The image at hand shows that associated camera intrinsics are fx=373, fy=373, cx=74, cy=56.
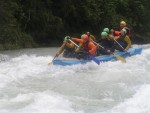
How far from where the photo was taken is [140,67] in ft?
41.7

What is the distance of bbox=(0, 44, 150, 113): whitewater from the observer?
7.93m

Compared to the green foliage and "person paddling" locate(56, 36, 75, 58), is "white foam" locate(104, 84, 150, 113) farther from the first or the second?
the green foliage

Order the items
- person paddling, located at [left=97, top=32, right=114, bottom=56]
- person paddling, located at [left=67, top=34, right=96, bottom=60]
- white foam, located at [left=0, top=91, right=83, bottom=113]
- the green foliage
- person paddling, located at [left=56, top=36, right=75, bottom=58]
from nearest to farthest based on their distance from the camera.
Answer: white foam, located at [left=0, top=91, right=83, bottom=113] → person paddling, located at [left=67, top=34, right=96, bottom=60] → person paddling, located at [left=56, top=36, right=75, bottom=58] → person paddling, located at [left=97, top=32, right=114, bottom=56] → the green foliage

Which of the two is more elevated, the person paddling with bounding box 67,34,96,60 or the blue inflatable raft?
the person paddling with bounding box 67,34,96,60

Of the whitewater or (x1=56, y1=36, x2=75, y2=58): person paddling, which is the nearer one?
the whitewater

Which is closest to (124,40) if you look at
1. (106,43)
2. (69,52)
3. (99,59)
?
(106,43)

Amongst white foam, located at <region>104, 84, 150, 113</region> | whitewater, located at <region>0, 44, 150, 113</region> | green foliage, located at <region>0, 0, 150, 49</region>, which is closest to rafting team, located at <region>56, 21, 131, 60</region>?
whitewater, located at <region>0, 44, 150, 113</region>

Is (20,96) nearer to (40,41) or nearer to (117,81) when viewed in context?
(117,81)

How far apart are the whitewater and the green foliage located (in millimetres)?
4972

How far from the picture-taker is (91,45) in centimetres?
1252

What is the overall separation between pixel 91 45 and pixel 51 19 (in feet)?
25.6

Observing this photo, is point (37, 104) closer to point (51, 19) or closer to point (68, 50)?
point (68, 50)

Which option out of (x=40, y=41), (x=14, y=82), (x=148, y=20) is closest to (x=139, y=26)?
(x=148, y=20)

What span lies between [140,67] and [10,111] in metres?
6.29
